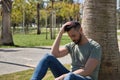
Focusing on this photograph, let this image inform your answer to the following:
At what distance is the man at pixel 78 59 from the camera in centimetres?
576

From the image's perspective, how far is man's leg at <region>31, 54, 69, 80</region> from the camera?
606 centimetres

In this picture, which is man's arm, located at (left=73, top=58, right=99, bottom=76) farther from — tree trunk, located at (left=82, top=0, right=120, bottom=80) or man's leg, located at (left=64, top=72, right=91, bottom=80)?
tree trunk, located at (left=82, top=0, right=120, bottom=80)

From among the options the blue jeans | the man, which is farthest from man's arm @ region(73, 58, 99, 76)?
the blue jeans

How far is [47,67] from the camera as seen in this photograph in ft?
20.2

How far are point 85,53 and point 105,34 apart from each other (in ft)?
5.28

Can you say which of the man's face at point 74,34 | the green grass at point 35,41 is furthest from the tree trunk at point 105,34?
the green grass at point 35,41

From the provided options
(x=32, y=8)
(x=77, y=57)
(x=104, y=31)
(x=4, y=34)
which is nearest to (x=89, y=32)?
(x=104, y=31)

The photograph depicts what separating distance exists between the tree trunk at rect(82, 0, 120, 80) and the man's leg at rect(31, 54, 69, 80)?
4.56 ft

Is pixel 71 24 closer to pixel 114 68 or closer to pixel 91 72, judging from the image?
pixel 91 72

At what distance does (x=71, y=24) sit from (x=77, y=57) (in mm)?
564

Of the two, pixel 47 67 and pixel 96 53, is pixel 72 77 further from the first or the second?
pixel 47 67

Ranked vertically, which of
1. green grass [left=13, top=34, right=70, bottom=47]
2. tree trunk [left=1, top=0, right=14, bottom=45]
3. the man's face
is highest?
the man's face

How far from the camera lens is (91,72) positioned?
582 centimetres

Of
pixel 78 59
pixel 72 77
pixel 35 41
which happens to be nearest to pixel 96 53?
pixel 78 59
